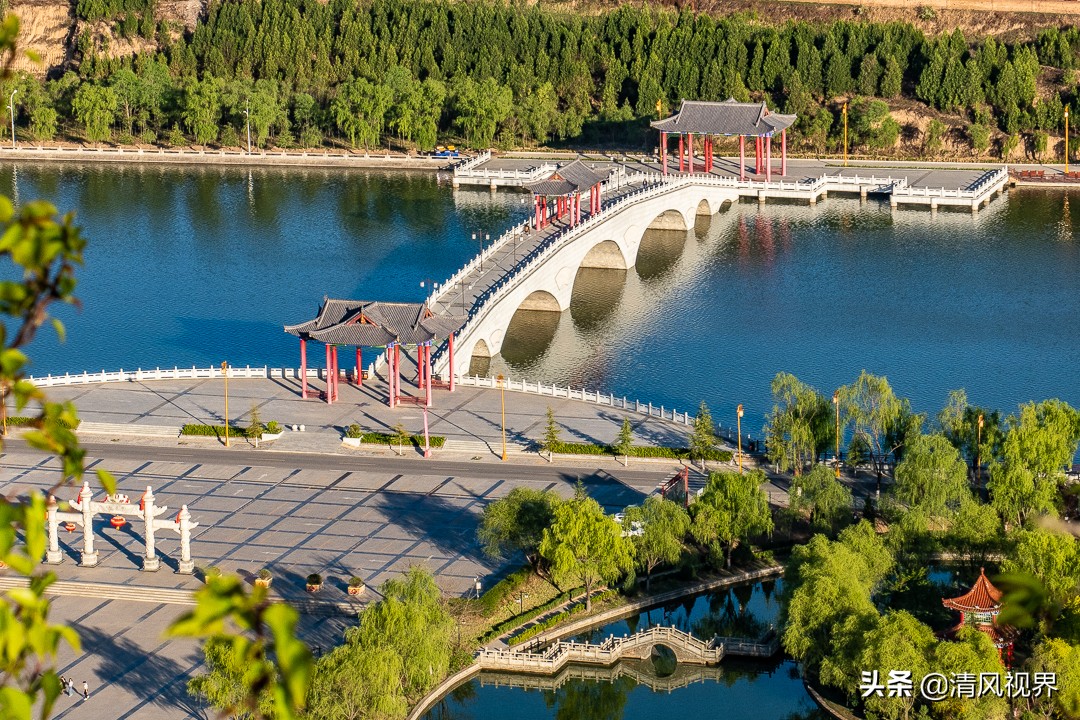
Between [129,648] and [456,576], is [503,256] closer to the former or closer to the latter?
[456,576]

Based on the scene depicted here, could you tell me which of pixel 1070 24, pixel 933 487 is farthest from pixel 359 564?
pixel 1070 24

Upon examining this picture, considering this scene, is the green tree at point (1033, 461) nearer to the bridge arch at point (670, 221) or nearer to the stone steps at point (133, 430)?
the stone steps at point (133, 430)

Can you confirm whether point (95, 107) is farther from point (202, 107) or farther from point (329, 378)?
point (329, 378)

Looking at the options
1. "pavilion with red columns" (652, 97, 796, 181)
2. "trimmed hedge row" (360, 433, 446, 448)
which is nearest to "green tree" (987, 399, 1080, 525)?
"trimmed hedge row" (360, 433, 446, 448)

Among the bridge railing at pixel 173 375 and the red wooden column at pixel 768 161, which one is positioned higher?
the red wooden column at pixel 768 161

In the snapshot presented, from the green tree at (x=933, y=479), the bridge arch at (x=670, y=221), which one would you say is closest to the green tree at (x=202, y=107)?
the bridge arch at (x=670, y=221)

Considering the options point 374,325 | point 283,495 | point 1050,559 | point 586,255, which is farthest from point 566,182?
point 1050,559
